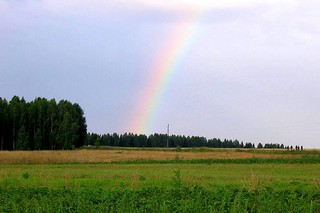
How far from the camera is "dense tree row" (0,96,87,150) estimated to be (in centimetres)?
12962

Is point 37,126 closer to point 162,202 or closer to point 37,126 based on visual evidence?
point 37,126

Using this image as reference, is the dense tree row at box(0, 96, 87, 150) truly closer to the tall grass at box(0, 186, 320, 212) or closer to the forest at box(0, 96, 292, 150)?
the forest at box(0, 96, 292, 150)

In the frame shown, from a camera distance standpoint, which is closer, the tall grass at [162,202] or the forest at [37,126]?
the tall grass at [162,202]

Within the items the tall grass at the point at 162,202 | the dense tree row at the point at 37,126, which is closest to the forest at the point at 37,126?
the dense tree row at the point at 37,126

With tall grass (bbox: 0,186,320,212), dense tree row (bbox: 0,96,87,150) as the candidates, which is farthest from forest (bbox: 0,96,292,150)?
tall grass (bbox: 0,186,320,212)

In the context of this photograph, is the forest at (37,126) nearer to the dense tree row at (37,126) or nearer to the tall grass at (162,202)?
the dense tree row at (37,126)

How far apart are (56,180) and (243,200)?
1663cm

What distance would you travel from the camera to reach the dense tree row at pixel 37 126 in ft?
425

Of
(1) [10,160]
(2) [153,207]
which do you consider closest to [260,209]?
(2) [153,207]

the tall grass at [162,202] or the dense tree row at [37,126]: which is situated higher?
the dense tree row at [37,126]

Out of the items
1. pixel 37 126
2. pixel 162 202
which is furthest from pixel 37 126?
pixel 162 202

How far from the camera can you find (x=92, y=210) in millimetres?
13898

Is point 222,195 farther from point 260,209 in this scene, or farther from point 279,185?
point 279,185

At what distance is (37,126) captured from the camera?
137625 mm
